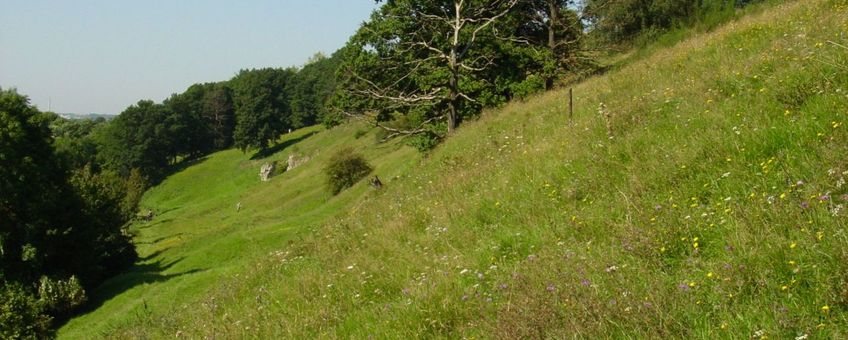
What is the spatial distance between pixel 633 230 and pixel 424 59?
22.6 m

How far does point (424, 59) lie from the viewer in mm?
27062

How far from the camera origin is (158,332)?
1034 cm

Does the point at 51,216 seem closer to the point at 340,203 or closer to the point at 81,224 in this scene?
the point at 81,224

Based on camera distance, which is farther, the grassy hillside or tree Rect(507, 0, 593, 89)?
tree Rect(507, 0, 593, 89)

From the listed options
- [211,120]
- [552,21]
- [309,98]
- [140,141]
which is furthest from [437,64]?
[211,120]

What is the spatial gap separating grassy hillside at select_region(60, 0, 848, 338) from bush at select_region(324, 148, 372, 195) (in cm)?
3658

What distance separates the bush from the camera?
50.3 metres

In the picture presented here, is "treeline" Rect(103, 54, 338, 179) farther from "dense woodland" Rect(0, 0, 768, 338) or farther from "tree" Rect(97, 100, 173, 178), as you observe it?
"dense woodland" Rect(0, 0, 768, 338)

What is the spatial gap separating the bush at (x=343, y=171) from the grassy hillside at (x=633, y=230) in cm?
3658

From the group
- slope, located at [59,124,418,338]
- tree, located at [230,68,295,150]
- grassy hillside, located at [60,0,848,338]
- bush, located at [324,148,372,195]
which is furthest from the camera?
tree, located at [230,68,295,150]

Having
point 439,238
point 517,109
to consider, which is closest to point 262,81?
point 517,109

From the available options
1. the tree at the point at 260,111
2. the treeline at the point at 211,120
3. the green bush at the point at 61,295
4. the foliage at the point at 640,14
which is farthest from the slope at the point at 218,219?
the foliage at the point at 640,14


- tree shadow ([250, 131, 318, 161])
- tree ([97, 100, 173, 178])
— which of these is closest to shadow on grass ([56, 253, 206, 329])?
tree shadow ([250, 131, 318, 161])

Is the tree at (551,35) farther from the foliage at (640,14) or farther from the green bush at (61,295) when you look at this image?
the green bush at (61,295)
